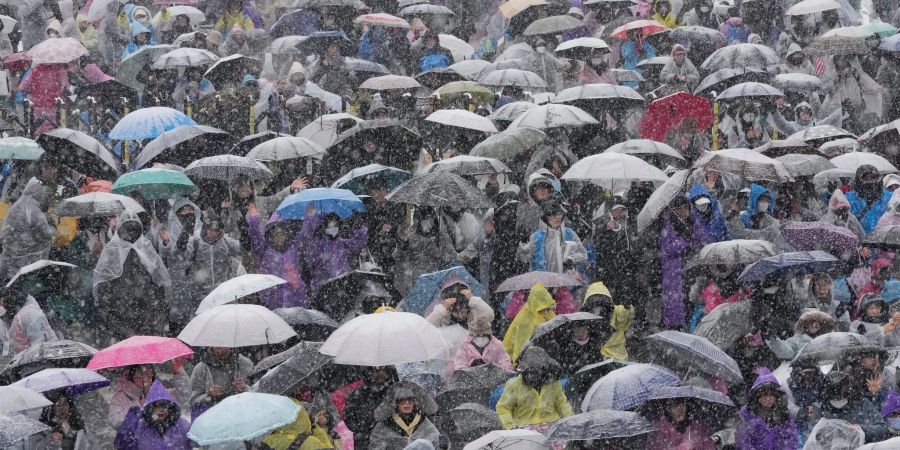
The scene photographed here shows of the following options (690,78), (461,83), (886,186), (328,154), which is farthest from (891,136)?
(328,154)

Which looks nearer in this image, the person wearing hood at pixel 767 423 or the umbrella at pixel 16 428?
the umbrella at pixel 16 428

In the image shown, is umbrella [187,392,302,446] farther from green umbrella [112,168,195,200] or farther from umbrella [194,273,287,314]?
green umbrella [112,168,195,200]

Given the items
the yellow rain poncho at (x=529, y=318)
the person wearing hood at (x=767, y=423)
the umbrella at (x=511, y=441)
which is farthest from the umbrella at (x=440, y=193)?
the umbrella at (x=511, y=441)

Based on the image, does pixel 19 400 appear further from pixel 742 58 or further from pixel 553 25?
pixel 553 25

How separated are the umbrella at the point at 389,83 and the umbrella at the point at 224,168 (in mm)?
3676

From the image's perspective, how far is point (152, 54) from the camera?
2098cm

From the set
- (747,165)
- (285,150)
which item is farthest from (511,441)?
(285,150)

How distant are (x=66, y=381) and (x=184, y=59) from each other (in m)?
8.55

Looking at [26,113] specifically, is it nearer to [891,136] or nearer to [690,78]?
[690,78]

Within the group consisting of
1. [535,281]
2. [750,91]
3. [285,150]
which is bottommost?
[750,91]

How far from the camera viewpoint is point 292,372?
12617 millimetres

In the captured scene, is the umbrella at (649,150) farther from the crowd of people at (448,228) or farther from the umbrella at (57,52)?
the umbrella at (57,52)

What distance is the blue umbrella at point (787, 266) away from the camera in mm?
14328

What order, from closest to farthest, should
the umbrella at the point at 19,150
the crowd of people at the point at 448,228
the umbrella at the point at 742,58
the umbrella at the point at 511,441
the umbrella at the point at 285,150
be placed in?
the umbrella at the point at 511,441, the crowd of people at the point at 448,228, the umbrella at the point at 19,150, the umbrella at the point at 285,150, the umbrella at the point at 742,58
